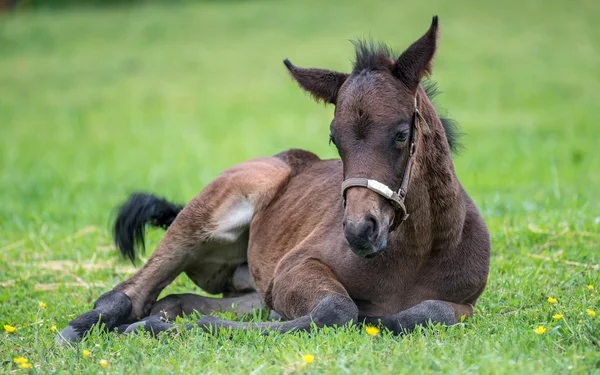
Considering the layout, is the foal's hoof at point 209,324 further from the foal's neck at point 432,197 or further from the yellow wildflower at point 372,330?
the foal's neck at point 432,197

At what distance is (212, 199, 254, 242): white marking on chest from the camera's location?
6461mm

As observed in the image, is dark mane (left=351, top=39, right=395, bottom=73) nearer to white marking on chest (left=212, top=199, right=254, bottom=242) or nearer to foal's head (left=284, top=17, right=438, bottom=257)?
foal's head (left=284, top=17, right=438, bottom=257)

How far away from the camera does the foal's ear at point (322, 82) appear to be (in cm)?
507

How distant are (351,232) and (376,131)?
0.63m

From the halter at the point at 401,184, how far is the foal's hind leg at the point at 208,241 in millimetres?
2006

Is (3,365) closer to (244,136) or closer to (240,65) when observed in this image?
(244,136)

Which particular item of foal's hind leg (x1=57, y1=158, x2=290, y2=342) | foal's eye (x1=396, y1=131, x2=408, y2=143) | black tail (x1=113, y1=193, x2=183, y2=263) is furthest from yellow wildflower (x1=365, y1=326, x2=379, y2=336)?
black tail (x1=113, y1=193, x2=183, y2=263)

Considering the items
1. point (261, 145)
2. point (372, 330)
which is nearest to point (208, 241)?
point (372, 330)

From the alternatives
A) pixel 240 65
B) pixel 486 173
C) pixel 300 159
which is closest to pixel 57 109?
pixel 240 65

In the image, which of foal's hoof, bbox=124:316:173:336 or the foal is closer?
the foal

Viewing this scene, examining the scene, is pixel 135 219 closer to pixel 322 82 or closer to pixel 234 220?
pixel 234 220

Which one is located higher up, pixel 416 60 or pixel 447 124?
pixel 416 60

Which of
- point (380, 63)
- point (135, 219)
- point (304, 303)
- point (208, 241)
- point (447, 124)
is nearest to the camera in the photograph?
point (380, 63)

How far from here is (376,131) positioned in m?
4.61
